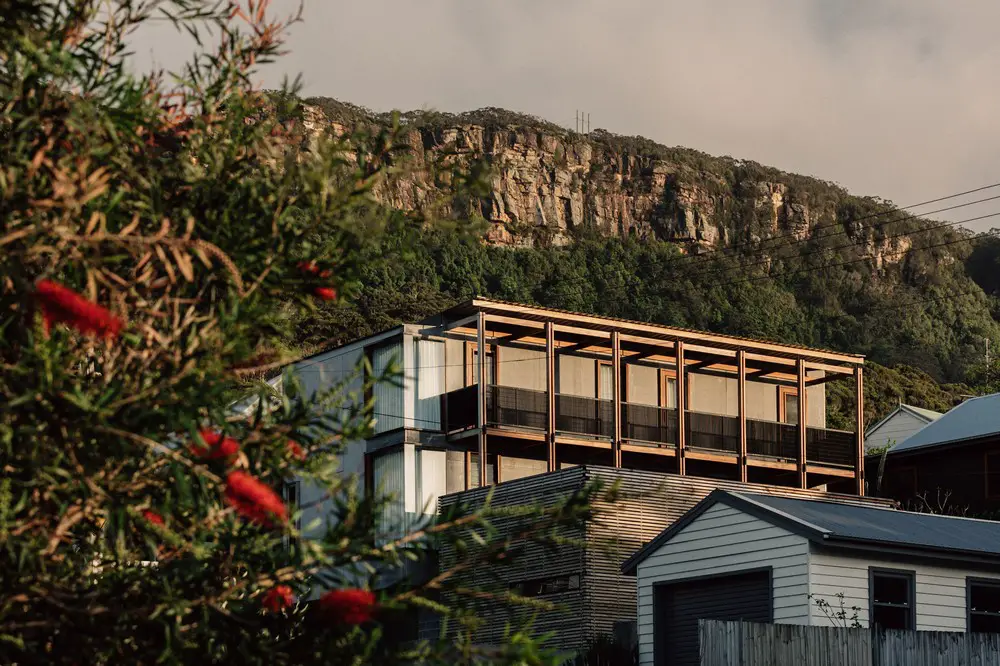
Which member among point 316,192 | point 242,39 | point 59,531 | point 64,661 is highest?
point 242,39

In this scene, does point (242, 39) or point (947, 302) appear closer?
point (242, 39)

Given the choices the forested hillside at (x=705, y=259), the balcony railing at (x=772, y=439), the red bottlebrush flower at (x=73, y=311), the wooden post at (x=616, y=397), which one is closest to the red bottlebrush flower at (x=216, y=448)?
the red bottlebrush flower at (x=73, y=311)

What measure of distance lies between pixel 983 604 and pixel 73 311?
19.4 m

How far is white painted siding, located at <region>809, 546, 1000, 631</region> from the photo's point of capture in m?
20.3

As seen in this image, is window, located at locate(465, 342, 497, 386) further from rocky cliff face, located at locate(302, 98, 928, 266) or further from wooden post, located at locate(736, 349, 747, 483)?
rocky cliff face, located at locate(302, 98, 928, 266)

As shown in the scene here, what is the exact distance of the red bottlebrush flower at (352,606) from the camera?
563 centimetres

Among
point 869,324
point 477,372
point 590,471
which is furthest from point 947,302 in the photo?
point 590,471

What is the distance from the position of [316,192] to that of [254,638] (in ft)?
6.25

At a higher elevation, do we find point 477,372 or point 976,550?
point 477,372

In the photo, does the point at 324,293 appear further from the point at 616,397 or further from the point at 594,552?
the point at 616,397

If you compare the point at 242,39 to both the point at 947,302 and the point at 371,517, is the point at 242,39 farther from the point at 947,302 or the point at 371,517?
the point at 947,302

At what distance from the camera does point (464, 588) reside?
244 inches

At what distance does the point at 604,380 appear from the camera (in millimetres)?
37938

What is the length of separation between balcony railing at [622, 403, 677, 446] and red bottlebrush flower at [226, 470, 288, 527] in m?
31.3
